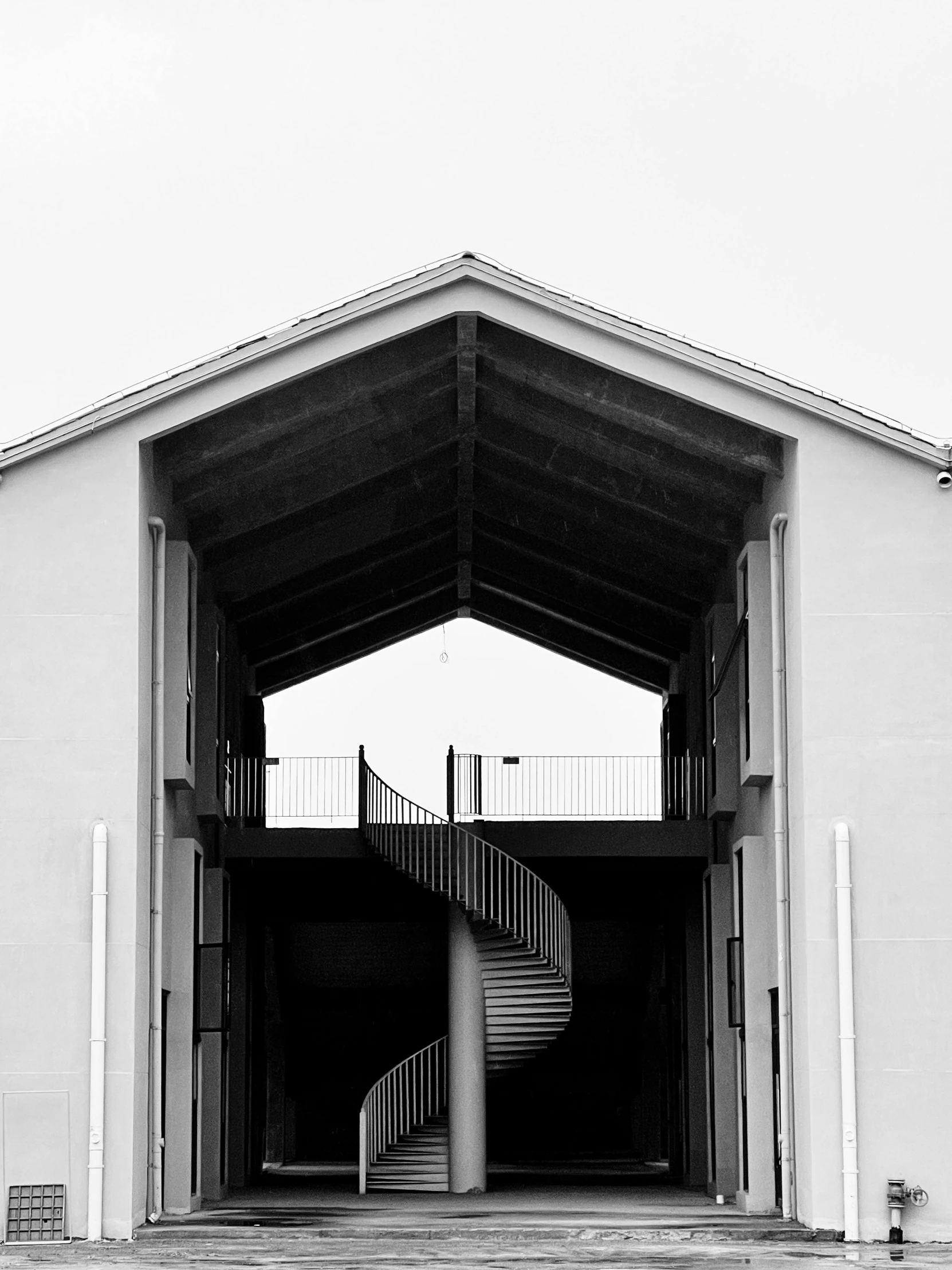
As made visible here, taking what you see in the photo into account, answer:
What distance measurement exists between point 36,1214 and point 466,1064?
27.8ft

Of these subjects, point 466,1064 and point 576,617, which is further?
point 576,617

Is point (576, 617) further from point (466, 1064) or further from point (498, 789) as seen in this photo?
point (466, 1064)

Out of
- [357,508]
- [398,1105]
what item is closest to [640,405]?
[357,508]

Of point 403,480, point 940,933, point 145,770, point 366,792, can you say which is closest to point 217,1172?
point 366,792

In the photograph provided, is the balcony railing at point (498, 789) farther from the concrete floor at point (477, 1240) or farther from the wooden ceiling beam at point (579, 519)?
the concrete floor at point (477, 1240)

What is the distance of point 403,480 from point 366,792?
4.48 m

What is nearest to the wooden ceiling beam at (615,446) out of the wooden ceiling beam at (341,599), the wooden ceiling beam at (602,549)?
the wooden ceiling beam at (602,549)

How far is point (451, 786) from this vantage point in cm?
2661

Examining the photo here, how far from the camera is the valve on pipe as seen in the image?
55.4ft

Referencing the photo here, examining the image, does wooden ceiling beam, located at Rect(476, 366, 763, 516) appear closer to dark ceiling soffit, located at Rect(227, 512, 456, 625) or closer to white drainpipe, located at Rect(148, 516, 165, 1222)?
white drainpipe, located at Rect(148, 516, 165, 1222)

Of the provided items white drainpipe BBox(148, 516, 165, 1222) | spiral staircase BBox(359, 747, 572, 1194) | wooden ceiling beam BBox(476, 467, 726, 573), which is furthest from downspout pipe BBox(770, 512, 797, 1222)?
white drainpipe BBox(148, 516, 165, 1222)

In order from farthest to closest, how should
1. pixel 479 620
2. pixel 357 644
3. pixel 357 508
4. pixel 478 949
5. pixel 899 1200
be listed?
pixel 479 620, pixel 357 644, pixel 478 949, pixel 357 508, pixel 899 1200

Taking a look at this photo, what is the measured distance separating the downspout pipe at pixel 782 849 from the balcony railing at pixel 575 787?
741 centimetres

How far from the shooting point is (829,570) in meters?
18.5
